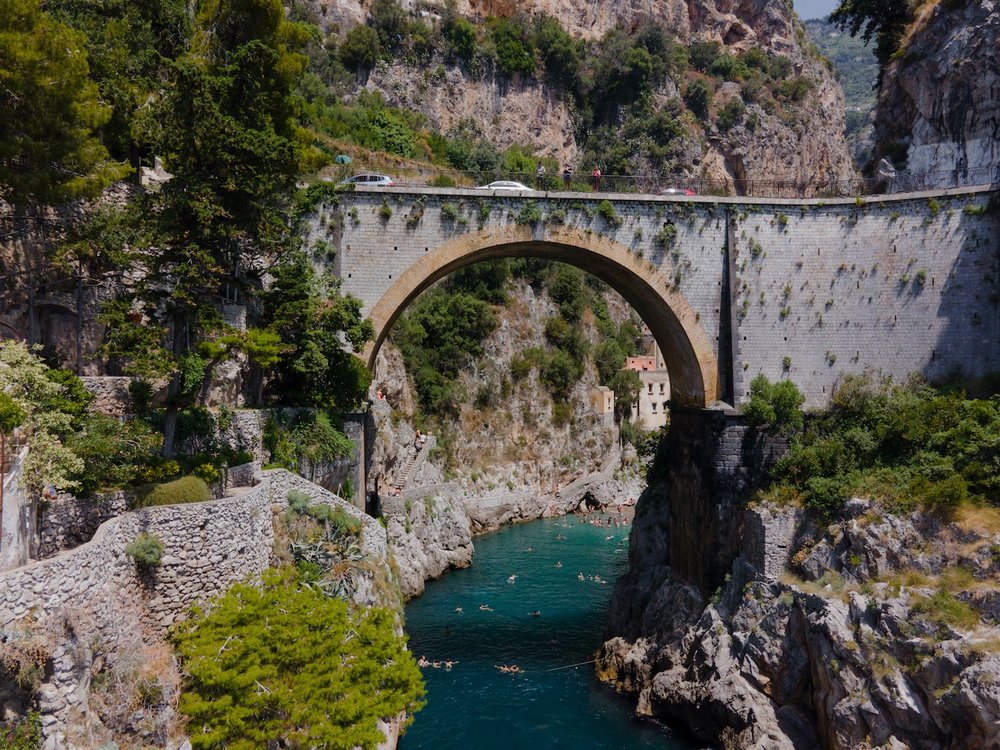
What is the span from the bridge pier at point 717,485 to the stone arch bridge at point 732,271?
6cm

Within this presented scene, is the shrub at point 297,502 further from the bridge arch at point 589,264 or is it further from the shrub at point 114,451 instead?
the bridge arch at point 589,264

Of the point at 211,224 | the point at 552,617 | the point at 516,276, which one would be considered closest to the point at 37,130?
the point at 211,224

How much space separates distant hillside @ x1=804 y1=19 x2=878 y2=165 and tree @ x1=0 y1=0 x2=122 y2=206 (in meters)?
91.4

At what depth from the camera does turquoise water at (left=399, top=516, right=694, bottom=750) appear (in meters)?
17.9

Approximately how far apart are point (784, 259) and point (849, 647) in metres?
11.0

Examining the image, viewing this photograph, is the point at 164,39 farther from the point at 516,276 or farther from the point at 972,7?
the point at 516,276

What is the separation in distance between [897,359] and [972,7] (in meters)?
10.6

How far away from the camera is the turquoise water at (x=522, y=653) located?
17906mm

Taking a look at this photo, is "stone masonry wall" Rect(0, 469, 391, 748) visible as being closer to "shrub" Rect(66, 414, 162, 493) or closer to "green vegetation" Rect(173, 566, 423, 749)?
"green vegetation" Rect(173, 566, 423, 749)

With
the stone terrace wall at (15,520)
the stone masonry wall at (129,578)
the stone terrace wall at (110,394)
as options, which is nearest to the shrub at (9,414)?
the stone terrace wall at (15,520)

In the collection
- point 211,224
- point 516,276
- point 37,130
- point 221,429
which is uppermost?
point 516,276

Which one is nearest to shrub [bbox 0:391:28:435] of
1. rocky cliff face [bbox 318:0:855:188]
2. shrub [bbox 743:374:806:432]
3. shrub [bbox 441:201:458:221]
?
shrub [bbox 441:201:458:221]

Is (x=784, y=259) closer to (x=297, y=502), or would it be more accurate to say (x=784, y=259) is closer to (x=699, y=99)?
(x=297, y=502)

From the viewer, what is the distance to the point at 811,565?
16.7m
